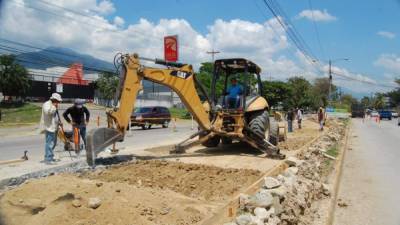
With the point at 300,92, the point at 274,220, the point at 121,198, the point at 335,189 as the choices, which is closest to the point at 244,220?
the point at 274,220

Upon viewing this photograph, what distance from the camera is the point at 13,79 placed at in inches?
2221

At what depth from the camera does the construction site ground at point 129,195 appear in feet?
19.5

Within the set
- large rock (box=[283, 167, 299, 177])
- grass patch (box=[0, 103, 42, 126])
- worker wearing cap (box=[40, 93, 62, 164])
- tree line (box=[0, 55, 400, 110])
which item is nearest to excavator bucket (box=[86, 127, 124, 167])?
worker wearing cap (box=[40, 93, 62, 164])

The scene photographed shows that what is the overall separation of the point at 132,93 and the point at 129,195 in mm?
4379

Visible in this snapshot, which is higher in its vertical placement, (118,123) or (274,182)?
(118,123)

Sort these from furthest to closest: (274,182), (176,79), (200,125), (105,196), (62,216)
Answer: (200,125), (176,79), (274,182), (105,196), (62,216)

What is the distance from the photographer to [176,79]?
1228cm

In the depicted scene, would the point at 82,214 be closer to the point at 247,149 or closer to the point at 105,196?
the point at 105,196

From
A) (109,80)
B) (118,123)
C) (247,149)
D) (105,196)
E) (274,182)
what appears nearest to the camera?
(105,196)

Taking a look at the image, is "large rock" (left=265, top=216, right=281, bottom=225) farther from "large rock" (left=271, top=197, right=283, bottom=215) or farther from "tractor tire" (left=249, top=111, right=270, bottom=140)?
"tractor tire" (left=249, top=111, right=270, bottom=140)

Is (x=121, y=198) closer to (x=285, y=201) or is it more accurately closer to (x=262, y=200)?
(x=262, y=200)

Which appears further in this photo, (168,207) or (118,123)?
(118,123)

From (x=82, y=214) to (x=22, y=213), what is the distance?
0.78m

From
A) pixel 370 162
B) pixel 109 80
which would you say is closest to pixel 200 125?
pixel 370 162
